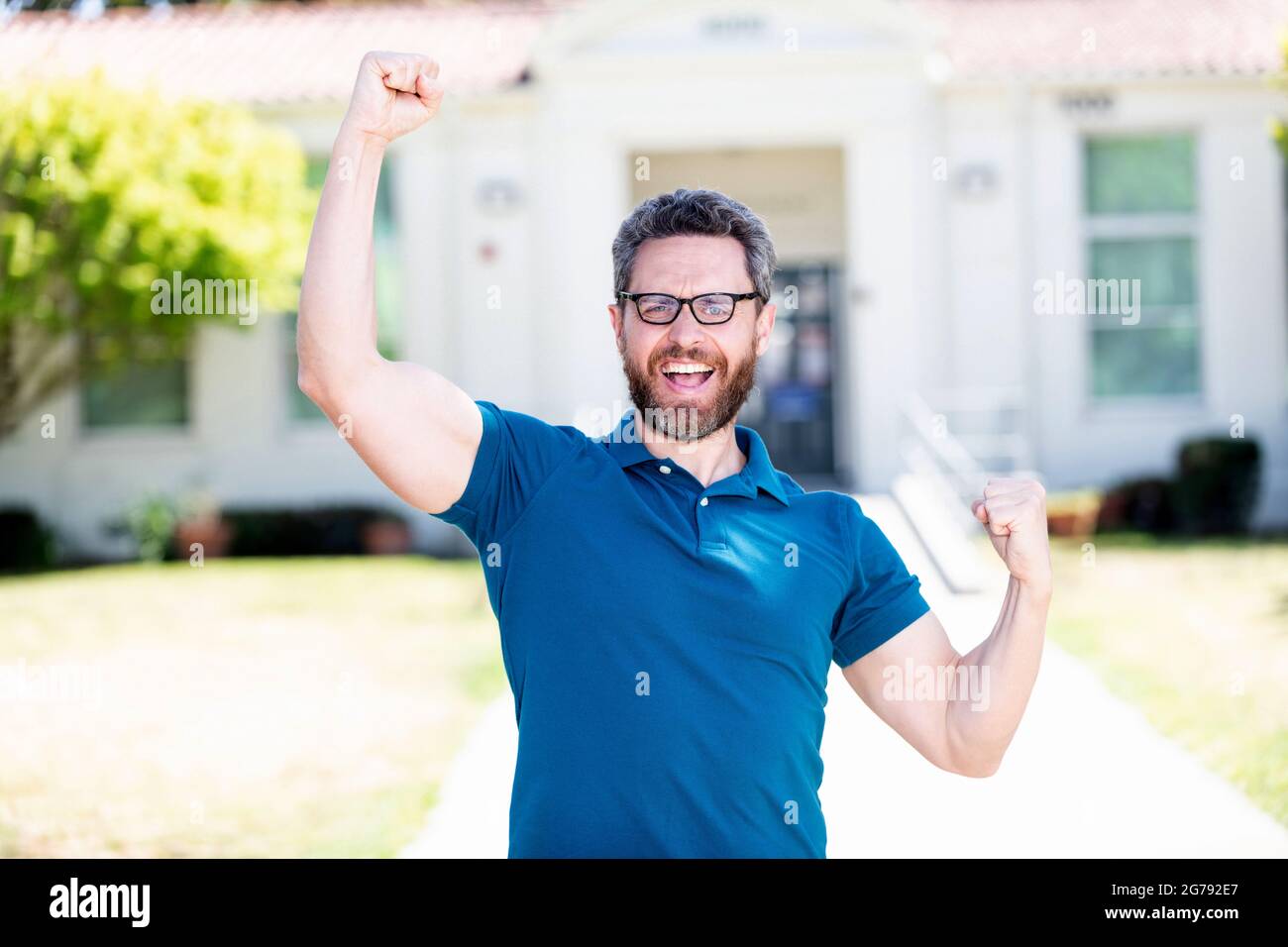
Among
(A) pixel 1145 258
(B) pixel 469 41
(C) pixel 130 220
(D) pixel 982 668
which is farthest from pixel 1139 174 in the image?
(D) pixel 982 668

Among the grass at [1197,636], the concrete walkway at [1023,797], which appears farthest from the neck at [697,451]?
the grass at [1197,636]

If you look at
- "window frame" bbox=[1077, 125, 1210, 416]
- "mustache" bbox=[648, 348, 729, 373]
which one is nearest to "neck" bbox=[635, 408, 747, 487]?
"mustache" bbox=[648, 348, 729, 373]

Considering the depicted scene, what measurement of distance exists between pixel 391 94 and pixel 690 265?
0.54 m

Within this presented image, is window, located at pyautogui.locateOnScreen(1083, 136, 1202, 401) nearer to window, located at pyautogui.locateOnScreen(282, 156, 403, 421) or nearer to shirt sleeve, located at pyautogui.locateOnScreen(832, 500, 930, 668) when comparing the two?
window, located at pyautogui.locateOnScreen(282, 156, 403, 421)

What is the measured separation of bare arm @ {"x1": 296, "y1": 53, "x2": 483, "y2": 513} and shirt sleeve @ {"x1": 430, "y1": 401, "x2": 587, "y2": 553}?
1.5 inches

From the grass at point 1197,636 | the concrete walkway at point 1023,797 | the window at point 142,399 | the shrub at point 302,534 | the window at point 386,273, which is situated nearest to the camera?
the concrete walkway at point 1023,797

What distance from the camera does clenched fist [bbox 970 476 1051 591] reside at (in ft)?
6.66

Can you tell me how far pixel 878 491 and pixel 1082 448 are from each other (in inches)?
86.9

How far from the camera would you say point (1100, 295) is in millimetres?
13445

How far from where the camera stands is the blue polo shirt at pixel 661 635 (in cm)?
189

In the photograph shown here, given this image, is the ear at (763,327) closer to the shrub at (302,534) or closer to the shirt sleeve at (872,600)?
the shirt sleeve at (872,600)

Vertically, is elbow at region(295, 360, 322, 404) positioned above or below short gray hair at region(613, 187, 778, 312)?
below
